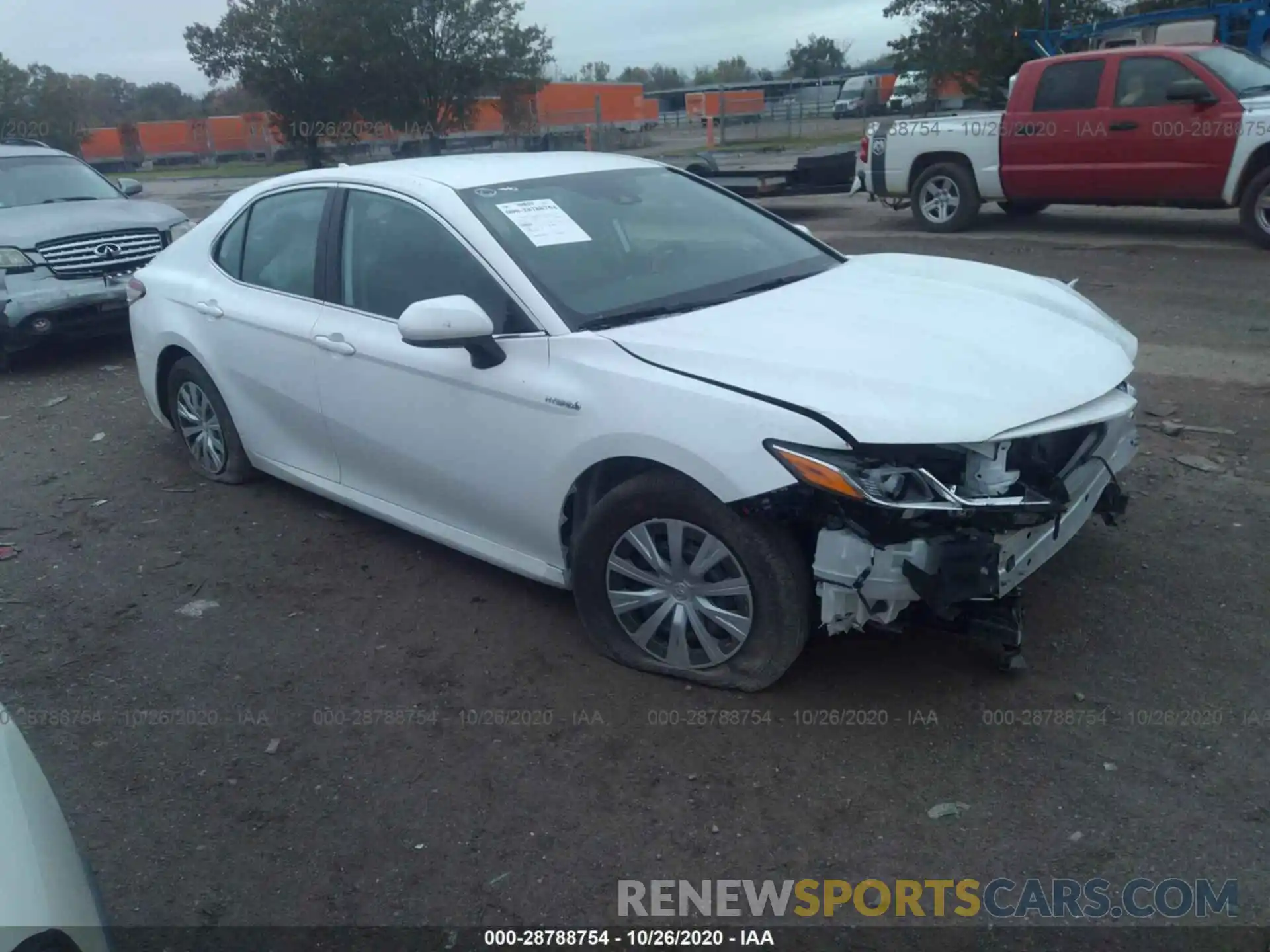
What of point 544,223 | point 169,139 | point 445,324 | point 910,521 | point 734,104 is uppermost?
point 734,104

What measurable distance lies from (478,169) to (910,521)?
2.52 metres

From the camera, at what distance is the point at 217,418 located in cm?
566

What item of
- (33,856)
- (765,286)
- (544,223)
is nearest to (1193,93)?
(765,286)

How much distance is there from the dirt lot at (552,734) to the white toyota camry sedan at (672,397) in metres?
0.29

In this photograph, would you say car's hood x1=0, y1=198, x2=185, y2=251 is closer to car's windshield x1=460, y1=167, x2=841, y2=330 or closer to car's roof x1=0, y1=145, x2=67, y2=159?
car's roof x1=0, y1=145, x2=67, y2=159

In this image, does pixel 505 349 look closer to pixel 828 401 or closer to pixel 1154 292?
pixel 828 401

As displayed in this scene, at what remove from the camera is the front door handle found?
4.50 meters

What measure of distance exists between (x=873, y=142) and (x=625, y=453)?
Result: 1041cm

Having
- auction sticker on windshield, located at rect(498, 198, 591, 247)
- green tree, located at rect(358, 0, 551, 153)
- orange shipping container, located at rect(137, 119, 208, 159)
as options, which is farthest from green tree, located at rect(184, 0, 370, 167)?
auction sticker on windshield, located at rect(498, 198, 591, 247)

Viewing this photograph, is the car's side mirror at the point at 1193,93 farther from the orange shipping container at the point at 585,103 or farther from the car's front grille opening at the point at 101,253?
the orange shipping container at the point at 585,103

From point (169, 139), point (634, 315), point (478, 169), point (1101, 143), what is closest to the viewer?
point (634, 315)

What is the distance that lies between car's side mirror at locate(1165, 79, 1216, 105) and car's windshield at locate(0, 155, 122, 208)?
9.91 m

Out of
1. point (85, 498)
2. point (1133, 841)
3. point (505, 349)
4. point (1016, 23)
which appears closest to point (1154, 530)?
point (1133, 841)

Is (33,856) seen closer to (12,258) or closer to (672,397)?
(672,397)
